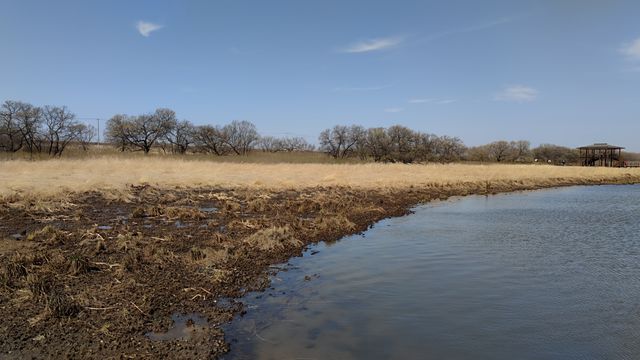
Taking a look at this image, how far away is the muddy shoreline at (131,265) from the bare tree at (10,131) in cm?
5569

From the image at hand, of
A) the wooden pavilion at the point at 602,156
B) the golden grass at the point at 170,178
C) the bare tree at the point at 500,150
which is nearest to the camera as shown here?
the golden grass at the point at 170,178

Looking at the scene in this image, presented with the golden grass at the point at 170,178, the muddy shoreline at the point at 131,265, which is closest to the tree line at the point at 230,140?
the golden grass at the point at 170,178

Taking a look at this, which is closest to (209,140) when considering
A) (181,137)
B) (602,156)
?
(181,137)

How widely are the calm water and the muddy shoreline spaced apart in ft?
2.66

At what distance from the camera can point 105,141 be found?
99188mm

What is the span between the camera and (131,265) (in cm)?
978

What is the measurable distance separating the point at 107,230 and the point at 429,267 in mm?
8996

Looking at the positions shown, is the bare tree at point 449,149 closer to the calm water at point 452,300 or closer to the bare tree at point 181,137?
the bare tree at point 181,137

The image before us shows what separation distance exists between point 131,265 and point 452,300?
255 inches

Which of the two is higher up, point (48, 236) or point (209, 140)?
point (209, 140)

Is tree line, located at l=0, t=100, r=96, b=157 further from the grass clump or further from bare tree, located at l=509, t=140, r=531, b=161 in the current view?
bare tree, located at l=509, t=140, r=531, b=161

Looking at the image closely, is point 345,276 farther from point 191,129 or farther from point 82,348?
point 191,129

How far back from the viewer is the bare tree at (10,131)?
6581 centimetres

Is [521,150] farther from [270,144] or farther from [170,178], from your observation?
[170,178]
